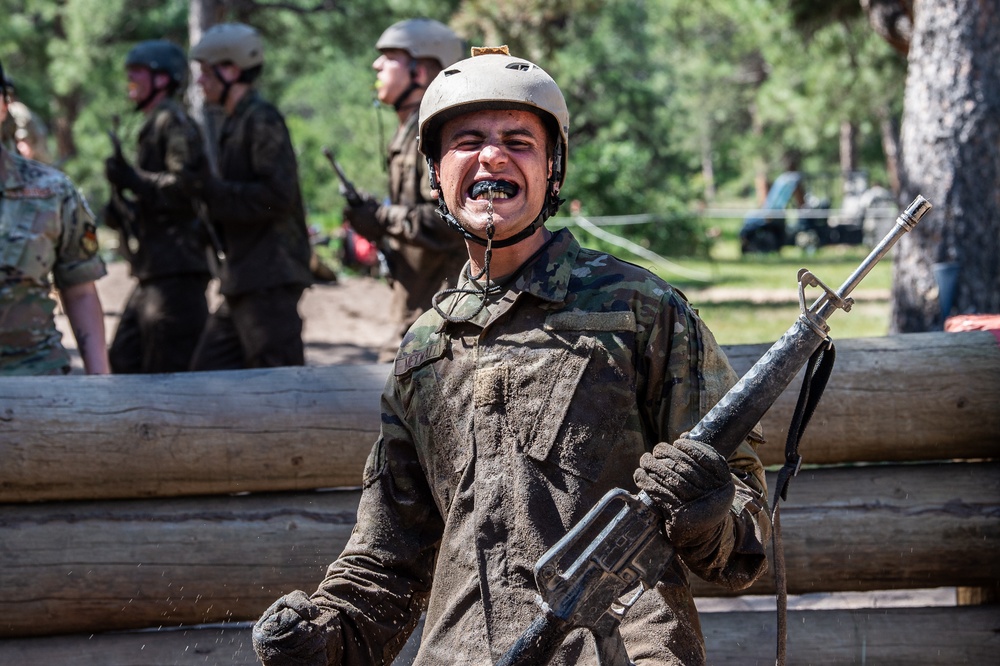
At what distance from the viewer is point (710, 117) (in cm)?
5619

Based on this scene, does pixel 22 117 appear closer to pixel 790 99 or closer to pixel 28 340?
pixel 28 340

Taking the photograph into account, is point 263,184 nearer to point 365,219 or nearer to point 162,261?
point 365,219

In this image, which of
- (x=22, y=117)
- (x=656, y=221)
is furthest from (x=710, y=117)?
(x=22, y=117)

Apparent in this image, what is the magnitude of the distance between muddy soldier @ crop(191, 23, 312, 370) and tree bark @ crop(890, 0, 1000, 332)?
408 centimetres

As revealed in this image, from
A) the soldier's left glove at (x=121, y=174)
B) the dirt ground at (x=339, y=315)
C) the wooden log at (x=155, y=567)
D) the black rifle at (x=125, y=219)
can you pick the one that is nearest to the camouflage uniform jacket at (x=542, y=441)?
the wooden log at (x=155, y=567)

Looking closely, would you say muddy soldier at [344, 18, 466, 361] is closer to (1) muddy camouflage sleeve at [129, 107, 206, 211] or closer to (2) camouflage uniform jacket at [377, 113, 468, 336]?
(2) camouflage uniform jacket at [377, 113, 468, 336]

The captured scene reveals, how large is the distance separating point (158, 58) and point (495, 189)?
5.50m

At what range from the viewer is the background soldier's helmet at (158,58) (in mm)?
7699

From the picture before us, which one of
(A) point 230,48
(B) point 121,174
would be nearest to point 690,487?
(A) point 230,48

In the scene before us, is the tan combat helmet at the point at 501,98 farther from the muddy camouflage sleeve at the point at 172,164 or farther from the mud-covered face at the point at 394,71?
the muddy camouflage sleeve at the point at 172,164

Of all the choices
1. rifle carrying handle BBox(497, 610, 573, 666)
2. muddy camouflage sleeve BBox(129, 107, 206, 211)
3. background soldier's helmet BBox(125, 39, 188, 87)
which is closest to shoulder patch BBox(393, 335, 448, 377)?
rifle carrying handle BBox(497, 610, 573, 666)

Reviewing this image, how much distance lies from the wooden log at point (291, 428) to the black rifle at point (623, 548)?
68.8 inches

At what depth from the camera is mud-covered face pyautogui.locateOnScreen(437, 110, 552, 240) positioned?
9.40ft

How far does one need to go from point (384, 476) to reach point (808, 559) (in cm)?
189
